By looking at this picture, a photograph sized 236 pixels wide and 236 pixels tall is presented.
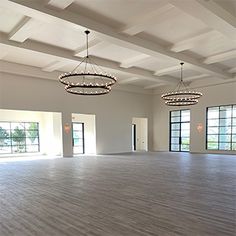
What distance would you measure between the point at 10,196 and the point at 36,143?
11.7 meters

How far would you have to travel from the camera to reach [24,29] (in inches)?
273

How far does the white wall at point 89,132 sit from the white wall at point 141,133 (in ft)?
15.3

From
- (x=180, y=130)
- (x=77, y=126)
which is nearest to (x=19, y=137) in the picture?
(x=77, y=126)

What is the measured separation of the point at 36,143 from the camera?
15.5 meters

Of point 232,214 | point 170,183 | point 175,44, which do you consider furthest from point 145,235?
point 175,44

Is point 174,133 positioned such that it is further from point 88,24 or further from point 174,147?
point 88,24

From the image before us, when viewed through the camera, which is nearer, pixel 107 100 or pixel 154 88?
pixel 107 100

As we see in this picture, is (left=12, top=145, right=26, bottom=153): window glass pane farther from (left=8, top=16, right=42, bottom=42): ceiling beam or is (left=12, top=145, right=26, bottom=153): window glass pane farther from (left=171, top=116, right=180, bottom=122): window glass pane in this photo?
(left=171, top=116, right=180, bottom=122): window glass pane

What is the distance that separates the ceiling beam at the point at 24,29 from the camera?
21.6 feet

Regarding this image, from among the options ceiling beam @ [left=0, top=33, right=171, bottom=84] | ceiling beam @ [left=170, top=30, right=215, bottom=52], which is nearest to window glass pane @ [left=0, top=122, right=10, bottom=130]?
ceiling beam @ [left=0, top=33, right=171, bottom=84]

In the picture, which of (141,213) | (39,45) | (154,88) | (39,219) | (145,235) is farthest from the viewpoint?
(154,88)

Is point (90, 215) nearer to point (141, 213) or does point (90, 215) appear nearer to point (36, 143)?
point (141, 213)

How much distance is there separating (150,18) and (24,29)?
384 centimetres

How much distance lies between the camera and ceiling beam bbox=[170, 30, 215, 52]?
25.0ft
